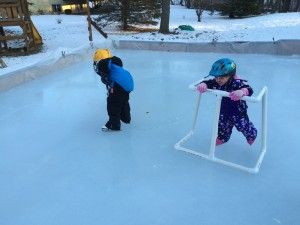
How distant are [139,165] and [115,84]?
0.87 metres

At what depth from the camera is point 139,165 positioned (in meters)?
2.38

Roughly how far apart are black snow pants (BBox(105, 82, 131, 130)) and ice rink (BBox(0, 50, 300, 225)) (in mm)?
110

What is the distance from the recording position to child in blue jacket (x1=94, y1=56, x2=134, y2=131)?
2684 mm

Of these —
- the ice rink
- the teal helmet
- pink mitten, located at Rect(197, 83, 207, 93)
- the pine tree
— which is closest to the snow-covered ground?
the pine tree

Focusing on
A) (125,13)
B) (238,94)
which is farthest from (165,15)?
(238,94)

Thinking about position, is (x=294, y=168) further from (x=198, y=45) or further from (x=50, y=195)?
(x=198, y=45)

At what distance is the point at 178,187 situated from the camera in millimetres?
2092

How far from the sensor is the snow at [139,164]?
1.87 metres

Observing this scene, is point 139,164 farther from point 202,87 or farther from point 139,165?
point 202,87

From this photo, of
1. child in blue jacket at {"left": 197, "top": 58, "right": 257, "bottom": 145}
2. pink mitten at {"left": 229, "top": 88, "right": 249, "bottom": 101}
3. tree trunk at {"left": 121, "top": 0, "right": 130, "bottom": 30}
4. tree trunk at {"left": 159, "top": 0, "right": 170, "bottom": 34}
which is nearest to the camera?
pink mitten at {"left": 229, "top": 88, "right": 249, "bottom": 101}

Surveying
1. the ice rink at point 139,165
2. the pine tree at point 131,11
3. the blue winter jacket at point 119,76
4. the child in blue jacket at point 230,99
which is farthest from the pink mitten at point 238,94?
the pine tree at point 131,11

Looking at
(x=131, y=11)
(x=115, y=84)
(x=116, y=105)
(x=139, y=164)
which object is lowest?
(x=139, y=164)

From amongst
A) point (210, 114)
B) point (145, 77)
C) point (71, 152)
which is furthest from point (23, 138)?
point (145, 77)

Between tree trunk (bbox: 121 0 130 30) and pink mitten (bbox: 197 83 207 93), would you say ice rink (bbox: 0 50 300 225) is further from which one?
tree trunk (bbox: 121 0 130 30)
